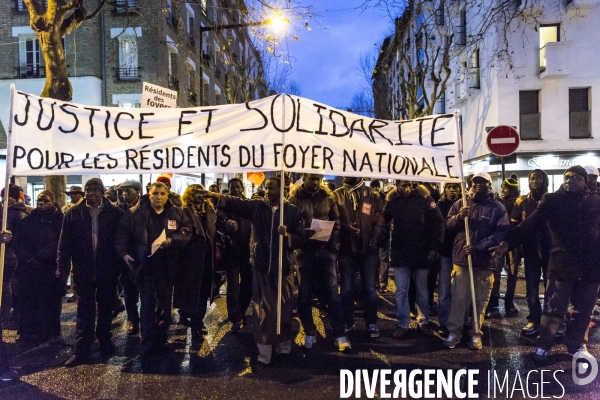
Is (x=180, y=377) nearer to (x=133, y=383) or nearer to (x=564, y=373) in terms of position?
(x=133, y=383)

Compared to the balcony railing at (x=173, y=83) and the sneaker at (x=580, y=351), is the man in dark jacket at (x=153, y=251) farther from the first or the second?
the balcony railing at (x=173, y=83)

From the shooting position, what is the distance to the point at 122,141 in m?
5.19

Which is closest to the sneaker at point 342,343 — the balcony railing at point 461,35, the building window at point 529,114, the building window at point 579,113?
the building window at point 529,114

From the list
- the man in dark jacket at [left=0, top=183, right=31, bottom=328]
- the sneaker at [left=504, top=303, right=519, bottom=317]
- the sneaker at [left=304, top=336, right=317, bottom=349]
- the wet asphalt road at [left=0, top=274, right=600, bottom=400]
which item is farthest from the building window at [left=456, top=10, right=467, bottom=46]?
the man in dark jacket at [left=0, top=183, right=31, bottom=328]

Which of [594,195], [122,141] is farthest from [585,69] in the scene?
[122,141]

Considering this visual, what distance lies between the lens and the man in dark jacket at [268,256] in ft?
16.8

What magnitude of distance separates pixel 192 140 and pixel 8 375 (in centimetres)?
300

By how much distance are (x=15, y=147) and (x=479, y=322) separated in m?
5.52

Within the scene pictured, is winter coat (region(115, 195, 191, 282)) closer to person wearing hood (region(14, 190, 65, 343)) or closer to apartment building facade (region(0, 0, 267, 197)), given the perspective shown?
person wearing hood (region(14, 190, 65, 343))

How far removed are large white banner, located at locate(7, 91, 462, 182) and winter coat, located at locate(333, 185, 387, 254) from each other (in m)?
0.73

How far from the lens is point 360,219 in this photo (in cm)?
597

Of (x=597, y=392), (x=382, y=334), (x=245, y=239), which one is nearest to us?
(x=597, y=392)

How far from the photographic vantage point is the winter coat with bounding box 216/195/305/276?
5.18 m

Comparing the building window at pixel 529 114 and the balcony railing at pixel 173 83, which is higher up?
the balcony railing at pixel 173 83
